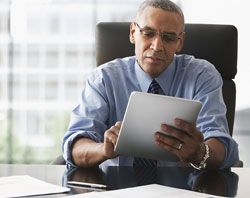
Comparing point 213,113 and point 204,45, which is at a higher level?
point 204,45

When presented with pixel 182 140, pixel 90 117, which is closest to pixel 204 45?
pixel 90 117

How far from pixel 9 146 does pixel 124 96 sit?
2.20m

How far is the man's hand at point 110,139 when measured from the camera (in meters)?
1.10

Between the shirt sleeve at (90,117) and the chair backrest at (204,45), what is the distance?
0.52 feet

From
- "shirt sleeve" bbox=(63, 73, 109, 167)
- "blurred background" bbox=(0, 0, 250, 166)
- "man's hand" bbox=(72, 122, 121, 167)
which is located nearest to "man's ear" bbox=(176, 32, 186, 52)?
"shirt sleeve" bbox=(63, 73, 109, 167)

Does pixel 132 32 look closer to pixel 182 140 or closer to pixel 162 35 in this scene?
pixel 162 35

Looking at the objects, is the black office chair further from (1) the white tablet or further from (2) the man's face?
(1) the white tablet

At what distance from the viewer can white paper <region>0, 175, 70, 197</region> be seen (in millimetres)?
843

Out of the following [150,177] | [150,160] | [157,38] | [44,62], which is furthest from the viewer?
[44,62]

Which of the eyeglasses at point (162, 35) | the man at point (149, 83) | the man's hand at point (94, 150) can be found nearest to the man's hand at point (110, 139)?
the man's hand at point (94, 150)

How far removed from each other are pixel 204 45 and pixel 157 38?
0.29 metres

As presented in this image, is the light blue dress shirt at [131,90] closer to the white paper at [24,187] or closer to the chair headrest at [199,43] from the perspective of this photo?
the chair headrest at [199,43]

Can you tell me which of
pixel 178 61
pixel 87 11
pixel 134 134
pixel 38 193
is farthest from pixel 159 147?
pixel 87 11

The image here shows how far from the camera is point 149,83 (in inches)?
60.6
